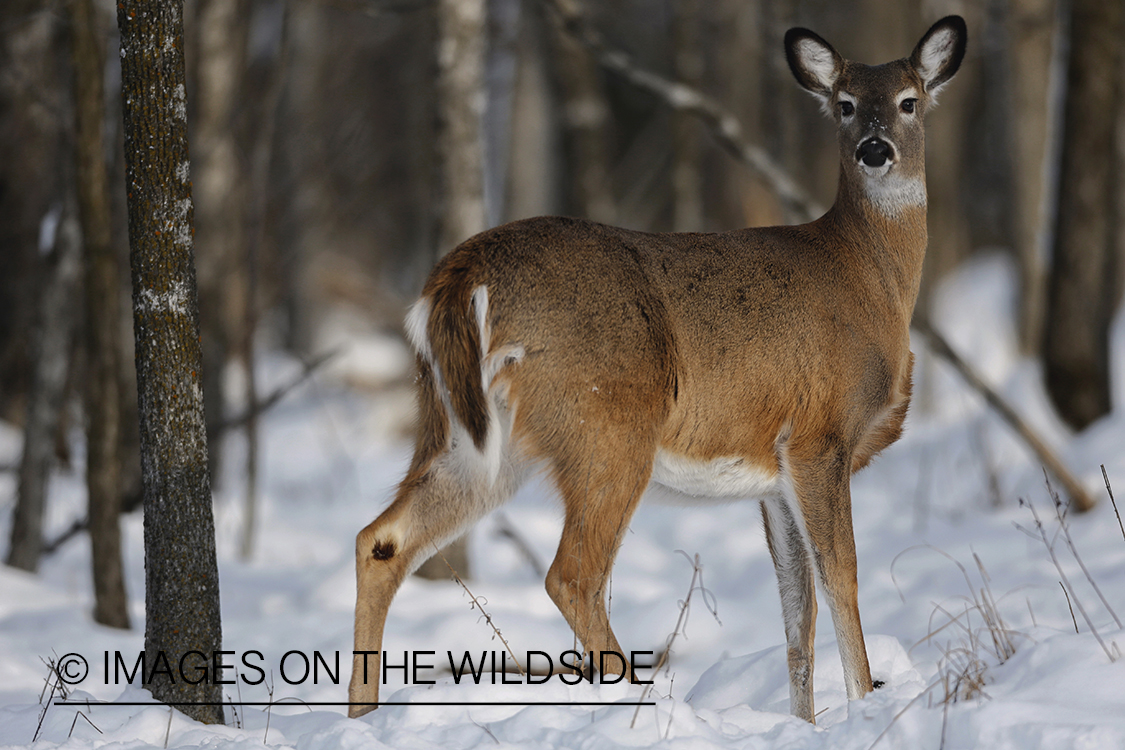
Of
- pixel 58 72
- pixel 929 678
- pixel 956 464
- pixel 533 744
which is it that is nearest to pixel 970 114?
pixel 956 464

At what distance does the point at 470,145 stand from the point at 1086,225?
485cm

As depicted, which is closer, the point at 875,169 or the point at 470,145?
the point at 875,169

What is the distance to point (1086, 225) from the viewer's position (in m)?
8.42

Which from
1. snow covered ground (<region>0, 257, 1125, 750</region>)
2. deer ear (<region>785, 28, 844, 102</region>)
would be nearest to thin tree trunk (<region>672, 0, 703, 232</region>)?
→ snow covered ground (<region>0, 257, 1125, 750</region>)

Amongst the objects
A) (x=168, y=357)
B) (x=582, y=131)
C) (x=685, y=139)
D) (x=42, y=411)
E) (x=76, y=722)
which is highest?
(x=685, y=139)

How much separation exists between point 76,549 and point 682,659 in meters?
4.47

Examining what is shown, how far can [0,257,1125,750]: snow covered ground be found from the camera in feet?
10.3

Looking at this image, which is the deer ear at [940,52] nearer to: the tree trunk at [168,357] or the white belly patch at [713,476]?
the white belly patch at [713,476]

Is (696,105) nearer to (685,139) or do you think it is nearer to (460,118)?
(460,118)

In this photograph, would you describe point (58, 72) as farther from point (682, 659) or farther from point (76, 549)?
point (682, 659)

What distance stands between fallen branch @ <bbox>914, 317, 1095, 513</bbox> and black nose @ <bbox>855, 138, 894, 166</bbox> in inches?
88.5

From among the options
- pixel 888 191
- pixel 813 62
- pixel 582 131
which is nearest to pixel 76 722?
pixel 888 191

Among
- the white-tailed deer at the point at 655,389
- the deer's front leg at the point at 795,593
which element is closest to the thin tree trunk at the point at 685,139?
the white-tailed deer at the point at 655,389

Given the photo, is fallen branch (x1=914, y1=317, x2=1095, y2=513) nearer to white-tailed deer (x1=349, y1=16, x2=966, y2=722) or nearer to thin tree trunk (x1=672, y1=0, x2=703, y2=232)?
white-tailed deer (x1=349, y1=16, x2=966, y2=722)
